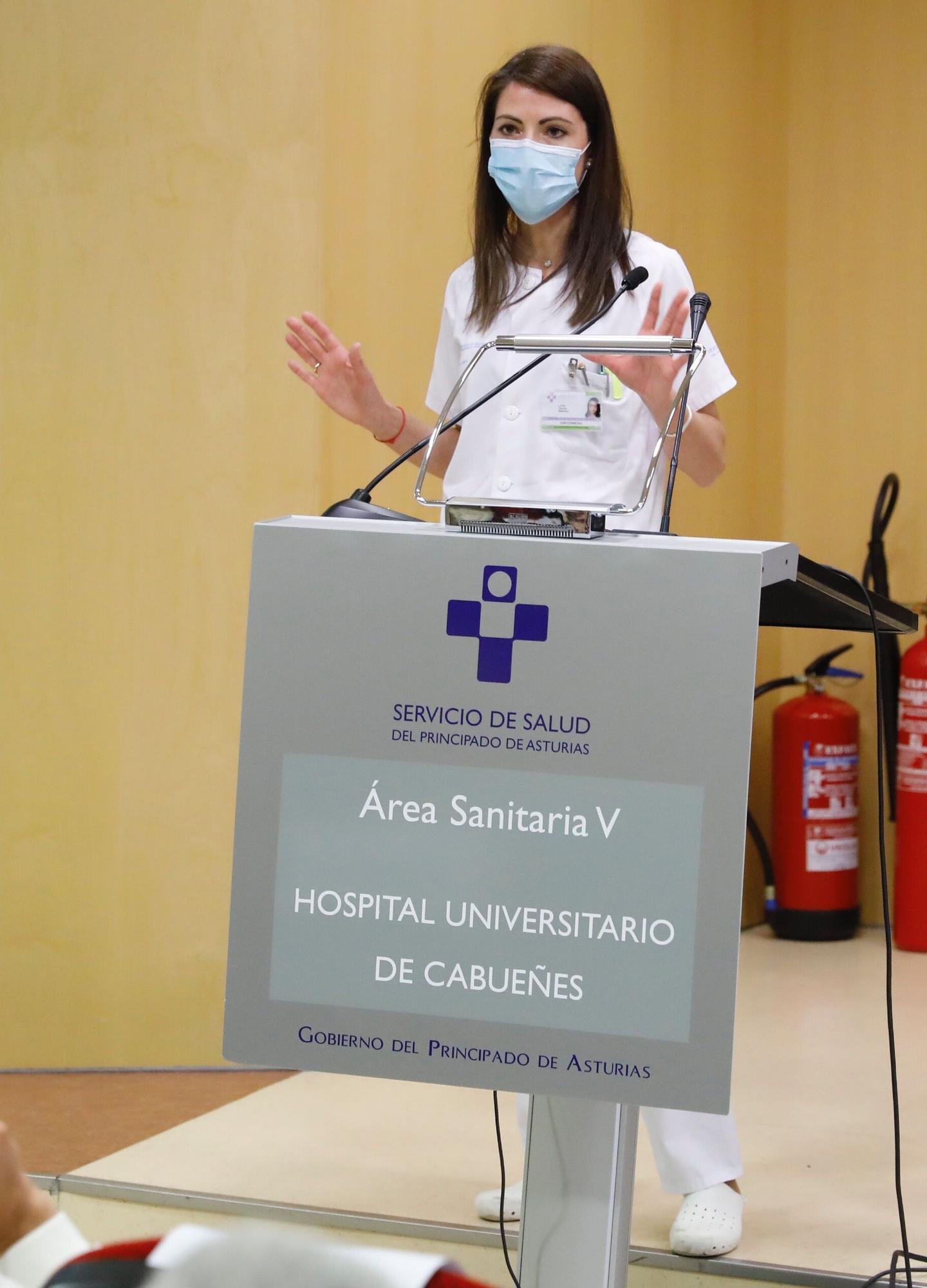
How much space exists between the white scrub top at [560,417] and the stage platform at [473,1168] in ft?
3.08

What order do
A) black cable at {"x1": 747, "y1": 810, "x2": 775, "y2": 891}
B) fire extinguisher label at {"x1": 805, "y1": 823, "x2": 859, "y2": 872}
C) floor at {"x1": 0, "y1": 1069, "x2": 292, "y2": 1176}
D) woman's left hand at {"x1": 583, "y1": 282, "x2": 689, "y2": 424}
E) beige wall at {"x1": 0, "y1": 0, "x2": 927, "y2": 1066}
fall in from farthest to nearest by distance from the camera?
black cable at {"x1": 747, "y1": 810, "x2": 775, "y2": 891} → fire extinguisher label at {"x1": 805, "y1": 823, "x2": 859, "y2": 872} → beige wall at {"x1": 0, "y1": 0, "x2": 927, "y2": 1066} → floor at {"x1": 0, "y1": 1069, "x2": 292, "y2": 1176} → woman's left hand at {"x1": 583, "y1": 282, "x2": 689, "y2": 424}

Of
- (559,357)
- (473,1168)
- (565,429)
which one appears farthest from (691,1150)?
(559,357)

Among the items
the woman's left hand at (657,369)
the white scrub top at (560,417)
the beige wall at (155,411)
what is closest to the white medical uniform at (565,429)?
the white scrub top at (560,417)

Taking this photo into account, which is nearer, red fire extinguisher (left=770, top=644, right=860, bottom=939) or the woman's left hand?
the woman's left hand

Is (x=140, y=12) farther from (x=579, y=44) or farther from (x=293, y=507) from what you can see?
(x=579, y=44)

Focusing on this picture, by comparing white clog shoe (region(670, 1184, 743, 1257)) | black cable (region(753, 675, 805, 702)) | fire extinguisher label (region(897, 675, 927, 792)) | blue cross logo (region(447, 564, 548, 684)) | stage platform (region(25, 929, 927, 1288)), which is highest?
blue cross logo (region(447, 564, 548, 684))

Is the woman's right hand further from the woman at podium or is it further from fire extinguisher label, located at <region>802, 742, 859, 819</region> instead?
fire extinguisher label, located at <region>802, 742, 859, 819</region>

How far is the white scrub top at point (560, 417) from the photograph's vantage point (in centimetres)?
195

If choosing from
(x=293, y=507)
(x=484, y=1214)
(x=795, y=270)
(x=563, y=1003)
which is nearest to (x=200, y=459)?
(x=293, y=507)

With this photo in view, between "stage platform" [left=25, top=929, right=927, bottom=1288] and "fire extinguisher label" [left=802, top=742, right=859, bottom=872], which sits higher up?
"fire extinguisher label" [left=802, top=742, right=859, bottom=872]

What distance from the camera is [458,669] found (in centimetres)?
112

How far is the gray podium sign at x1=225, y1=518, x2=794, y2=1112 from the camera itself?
42.4 inches

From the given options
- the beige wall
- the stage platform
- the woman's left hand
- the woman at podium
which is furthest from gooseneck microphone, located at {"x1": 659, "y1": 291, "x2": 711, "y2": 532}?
the beige wall

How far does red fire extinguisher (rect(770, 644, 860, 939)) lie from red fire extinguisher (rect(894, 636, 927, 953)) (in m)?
0.14
